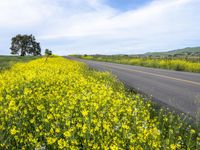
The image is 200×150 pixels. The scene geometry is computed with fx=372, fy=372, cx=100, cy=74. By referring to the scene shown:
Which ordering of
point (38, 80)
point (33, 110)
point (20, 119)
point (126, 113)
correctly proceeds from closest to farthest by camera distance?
point (20, 119) < point (126, 113) < point (33, 110) < point (38, 80)

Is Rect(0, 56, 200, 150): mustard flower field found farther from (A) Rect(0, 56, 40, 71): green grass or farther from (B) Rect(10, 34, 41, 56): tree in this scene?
(B) Rect(10, 34, 41, 56): tree

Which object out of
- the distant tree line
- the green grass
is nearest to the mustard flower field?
the green grass

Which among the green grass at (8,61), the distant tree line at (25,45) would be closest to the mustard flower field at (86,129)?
the green grass at (8,61)

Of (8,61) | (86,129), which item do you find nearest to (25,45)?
(8,61)

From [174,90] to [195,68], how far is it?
14.4 meters

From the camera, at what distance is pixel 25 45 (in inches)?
3844

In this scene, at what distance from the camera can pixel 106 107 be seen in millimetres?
6754

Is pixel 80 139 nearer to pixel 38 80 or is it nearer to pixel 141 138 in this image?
pixel 141 138

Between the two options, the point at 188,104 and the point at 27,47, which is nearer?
the point at 188,104

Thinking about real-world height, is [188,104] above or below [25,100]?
below

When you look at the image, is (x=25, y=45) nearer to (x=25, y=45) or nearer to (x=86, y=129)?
(x=25, y=45)

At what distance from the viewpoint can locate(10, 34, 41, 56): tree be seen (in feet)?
318

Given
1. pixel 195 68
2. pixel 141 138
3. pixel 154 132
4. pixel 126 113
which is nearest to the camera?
pixel 141 138

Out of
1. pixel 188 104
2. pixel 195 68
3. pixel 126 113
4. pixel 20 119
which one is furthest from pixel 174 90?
pixel 195 68
